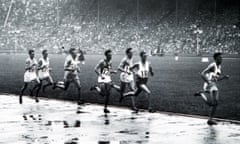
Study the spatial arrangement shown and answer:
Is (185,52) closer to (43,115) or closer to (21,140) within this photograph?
(43,115)

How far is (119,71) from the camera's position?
2870 cm

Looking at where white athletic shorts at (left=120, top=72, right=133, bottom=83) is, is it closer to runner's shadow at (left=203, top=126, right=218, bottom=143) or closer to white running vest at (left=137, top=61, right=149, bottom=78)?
white running vest at (left=137, top=61, right=149, bottom=78)

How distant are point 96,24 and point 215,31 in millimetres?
23270

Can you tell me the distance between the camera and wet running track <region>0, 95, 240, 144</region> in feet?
30.2

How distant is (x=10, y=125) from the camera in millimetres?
11328

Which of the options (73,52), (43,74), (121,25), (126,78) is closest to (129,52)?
(126,78)

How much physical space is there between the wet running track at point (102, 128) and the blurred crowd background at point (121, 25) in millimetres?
46144

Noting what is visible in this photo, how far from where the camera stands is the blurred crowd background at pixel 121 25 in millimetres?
63344

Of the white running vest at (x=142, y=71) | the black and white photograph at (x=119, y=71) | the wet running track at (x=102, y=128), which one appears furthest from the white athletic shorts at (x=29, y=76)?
the white running vest at (x=142, y=71)

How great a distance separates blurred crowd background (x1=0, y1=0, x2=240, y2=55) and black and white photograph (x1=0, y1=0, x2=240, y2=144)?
0.19 meters

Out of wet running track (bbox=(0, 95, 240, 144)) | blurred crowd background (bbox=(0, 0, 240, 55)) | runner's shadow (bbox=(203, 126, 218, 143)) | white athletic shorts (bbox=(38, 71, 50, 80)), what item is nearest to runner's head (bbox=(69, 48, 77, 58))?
white athletic shorts (bbox=(38, 71, 50, 80))

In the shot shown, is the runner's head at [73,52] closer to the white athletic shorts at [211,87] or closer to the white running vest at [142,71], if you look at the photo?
the white running vest at [142,71]

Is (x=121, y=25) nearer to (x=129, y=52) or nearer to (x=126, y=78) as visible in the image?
(x=126, y=78)

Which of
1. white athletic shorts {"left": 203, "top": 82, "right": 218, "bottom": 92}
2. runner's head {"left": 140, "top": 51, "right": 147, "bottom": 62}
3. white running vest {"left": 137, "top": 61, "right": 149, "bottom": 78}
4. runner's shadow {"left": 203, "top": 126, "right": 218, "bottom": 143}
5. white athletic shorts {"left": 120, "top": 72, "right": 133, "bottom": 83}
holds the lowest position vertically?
runner's shadow {"left": 203, "top": 126, "right": 218, "bottom": 143}
